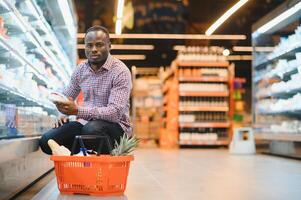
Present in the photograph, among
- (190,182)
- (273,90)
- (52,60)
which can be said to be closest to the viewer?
(190,182)

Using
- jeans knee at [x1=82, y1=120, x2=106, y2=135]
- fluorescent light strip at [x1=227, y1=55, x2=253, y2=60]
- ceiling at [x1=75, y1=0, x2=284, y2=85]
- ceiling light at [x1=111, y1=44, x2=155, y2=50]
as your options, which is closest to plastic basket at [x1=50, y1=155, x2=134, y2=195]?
jeans knee at [x1=82, y1=120, x2=106, y2=135]

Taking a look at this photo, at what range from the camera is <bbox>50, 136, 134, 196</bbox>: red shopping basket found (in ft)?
9.85

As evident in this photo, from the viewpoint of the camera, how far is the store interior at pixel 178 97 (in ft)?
11.4

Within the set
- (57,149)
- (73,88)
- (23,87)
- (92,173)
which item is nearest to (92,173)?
(92,173)

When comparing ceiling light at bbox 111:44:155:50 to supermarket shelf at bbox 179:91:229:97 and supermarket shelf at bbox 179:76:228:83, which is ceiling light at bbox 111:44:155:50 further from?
supermarket shelf at bbox 179:91:229:97

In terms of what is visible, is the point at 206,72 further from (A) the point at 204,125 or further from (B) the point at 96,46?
(B) the point at 96,46

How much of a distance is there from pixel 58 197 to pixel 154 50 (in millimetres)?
17536

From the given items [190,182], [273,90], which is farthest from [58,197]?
[273,90]

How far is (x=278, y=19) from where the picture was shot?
319 inches

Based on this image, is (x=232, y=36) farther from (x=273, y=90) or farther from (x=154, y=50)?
(x=273, y=90)

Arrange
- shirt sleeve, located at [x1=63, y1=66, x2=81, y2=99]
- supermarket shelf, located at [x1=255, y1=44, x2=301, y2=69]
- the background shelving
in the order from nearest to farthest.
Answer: the background shelving, shirt sleeve, located at [x1=63, y1=66, x2=81, y2=99], supermarket shelf, located at [x1=255, y1=44, x2=301, y2=69]

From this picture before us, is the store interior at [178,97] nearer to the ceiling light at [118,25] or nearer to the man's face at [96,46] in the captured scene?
the ceiling light at [118,25]

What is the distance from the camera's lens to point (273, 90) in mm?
8312

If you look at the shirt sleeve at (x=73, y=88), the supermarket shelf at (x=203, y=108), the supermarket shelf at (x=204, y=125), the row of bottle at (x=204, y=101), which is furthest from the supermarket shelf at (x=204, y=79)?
the shirt sleeve at (x=73, y=88)
